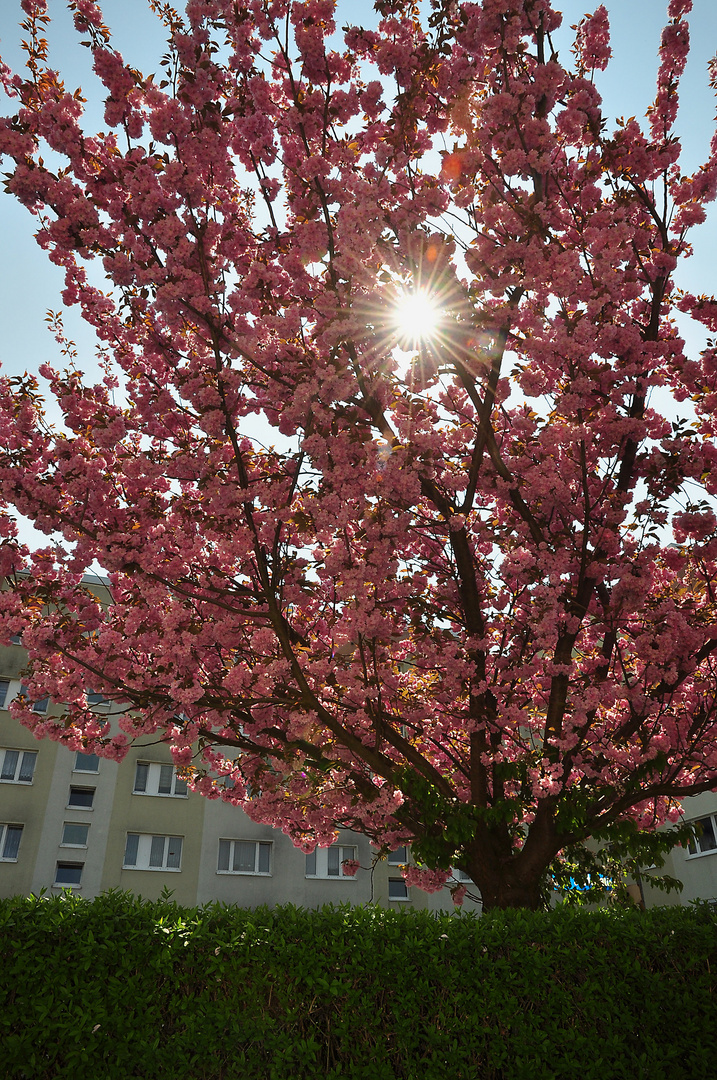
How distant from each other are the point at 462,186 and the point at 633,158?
7.52 ft

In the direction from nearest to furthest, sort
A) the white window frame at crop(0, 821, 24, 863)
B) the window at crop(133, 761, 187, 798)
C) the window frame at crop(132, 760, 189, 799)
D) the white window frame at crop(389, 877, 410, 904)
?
the white window frame at crop(0, 821, 24, 863) → the window frame at crop(132, 760, 189, 799) → the window at crop(133, 761, 187, 798) → the white window frame at crop(389, 877, 410, 904)

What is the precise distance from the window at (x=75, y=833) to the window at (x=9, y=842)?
1.40 metres

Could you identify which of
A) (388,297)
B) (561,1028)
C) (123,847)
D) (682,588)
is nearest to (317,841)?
(561,1028)

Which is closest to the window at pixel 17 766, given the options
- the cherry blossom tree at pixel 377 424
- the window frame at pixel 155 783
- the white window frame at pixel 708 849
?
the window frame at pixel 155 783

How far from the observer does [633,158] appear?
8906 millimetres

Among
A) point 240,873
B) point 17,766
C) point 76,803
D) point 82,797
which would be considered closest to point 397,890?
point 240,873

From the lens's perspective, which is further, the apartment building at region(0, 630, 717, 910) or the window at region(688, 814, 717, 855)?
the apartment building at region(0, 630, 717, 910)

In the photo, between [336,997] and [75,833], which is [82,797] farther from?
[336,997]

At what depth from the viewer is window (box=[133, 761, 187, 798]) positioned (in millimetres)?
27031

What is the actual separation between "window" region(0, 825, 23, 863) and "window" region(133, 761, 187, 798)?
394cm

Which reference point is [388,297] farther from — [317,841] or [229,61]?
[317,841]

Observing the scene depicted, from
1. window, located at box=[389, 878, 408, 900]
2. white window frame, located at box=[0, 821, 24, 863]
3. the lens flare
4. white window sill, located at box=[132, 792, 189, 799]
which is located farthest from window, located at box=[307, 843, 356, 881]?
the lens flare

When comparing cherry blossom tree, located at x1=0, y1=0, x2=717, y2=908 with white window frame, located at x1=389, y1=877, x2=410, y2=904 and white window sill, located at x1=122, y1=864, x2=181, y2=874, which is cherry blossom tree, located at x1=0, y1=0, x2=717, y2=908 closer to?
white window sill, located at x1=122, y1=864, x2=181, y2=874

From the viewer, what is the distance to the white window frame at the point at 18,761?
1008 inches
